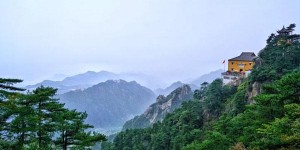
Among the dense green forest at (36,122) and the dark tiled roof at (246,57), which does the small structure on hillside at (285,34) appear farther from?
the dense green forest at (36,122)

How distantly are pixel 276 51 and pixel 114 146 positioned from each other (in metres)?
41.1

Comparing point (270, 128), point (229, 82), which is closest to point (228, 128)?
point (270, 128)

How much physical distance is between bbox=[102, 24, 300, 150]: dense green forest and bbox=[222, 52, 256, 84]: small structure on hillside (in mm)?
2348

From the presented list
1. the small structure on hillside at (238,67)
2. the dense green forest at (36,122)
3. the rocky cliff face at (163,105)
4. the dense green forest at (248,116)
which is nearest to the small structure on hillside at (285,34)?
the dense green forest at (248,116)

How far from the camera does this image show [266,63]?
55562 mm

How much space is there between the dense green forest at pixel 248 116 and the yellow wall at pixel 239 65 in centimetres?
380

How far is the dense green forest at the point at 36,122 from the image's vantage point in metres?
20.8

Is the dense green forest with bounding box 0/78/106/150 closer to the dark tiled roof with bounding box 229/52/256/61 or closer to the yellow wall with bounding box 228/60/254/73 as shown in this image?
the yellow wall with bounding box 228/60/254/73

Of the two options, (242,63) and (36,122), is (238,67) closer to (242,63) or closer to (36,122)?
(242,63)

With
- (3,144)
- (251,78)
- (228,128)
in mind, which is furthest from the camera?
(251,78)

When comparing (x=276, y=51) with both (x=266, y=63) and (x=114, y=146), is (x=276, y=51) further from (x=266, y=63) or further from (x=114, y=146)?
(x=114, y=146)

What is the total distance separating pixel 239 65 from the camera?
7369 cm

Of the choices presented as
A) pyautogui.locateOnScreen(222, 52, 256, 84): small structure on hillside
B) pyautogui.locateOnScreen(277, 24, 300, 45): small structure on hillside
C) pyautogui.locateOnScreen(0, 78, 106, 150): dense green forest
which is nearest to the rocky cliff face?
pyautogui.locateOnScreen(222, 52, 256, 84): small structure on hillside

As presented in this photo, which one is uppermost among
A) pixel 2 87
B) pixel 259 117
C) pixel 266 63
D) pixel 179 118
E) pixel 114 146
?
pixel 266 63
